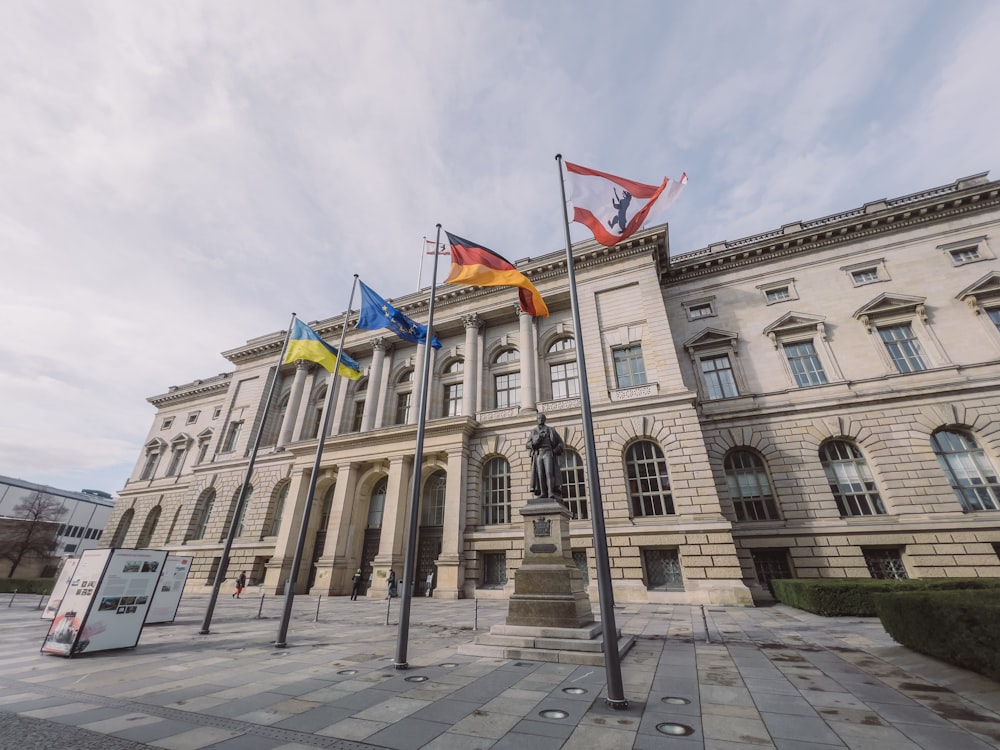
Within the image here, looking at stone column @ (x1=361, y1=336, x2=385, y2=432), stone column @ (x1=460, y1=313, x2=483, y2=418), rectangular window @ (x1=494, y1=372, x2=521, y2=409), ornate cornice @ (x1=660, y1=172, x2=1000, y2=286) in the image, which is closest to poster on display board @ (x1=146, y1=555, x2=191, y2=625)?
stone column @ (x1=361, y1=336, x2=385, y2=432)

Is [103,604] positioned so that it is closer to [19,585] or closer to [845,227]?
[845,227]

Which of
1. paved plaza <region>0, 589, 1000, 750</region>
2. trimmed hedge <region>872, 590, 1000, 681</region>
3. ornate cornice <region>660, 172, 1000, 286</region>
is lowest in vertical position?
paved plaza <region>0, 589, 1000, 750</region>

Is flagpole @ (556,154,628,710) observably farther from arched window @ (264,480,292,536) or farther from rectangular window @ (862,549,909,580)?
arched window @ (264,480,292,536)

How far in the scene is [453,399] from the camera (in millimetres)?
27797

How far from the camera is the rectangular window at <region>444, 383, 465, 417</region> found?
27.5 metres

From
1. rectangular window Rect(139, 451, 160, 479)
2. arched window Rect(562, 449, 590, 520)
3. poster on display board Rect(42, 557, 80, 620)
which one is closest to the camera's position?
poster on display board Rect(42, 557, 80, 620)

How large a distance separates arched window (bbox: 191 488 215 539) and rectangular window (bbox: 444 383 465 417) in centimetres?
2031

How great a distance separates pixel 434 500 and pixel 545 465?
15.5 m

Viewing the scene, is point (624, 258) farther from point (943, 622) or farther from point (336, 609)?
point (336, 609)

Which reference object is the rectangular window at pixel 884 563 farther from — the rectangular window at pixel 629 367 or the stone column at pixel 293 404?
the stone column at pixel 293 404

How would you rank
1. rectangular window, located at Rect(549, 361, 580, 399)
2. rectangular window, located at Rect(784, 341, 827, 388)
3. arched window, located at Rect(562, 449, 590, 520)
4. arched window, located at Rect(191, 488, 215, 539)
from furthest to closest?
arched window, located at Rect(191, 488, 215, 539)
rectangular window, located at Rect(549, 361, 580, 399)
rectangular window, located at Rect(784, 341, 827, 388)
arched window, located at Rect(562, 449, 590, 520)

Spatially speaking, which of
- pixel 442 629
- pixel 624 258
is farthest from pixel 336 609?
pixel 624 258

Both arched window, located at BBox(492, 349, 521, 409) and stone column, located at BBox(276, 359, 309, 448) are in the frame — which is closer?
arched window, located at BBox(492, 349, 521, 409)

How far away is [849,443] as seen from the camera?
64.0 ft
